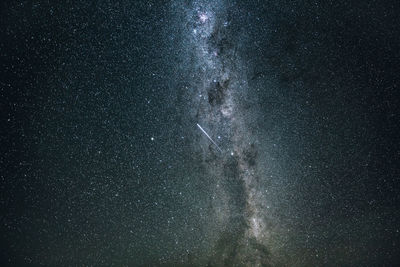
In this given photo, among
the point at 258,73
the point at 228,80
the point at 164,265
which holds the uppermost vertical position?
the point at 258,73

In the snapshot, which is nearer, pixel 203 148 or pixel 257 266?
pixel 203 148

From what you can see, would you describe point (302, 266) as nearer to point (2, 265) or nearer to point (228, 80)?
point (228, 80)

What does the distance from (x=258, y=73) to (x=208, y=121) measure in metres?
0.95

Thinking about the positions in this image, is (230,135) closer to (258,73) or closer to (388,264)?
(258,73)

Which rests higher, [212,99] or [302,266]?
[212,99]

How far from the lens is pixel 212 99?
3.23 m

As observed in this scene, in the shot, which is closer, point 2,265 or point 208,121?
point 208,121

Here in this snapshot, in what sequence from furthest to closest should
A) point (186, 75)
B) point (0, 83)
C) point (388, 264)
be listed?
1. point (388, 264)
2. point (0, 83)
3. point (186, 75)

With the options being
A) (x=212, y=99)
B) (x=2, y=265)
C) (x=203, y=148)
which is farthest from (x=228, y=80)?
(x=2, y=265)

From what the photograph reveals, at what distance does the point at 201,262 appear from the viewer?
4.38m

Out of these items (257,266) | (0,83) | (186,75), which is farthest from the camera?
(257,266)

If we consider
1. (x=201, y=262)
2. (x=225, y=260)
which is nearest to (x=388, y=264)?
(x=225, y=260)

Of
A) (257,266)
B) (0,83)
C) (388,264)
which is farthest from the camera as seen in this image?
(388,264)

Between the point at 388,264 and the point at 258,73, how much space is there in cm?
489
